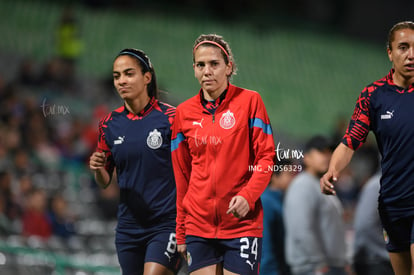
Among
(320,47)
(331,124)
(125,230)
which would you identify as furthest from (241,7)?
(125,230)

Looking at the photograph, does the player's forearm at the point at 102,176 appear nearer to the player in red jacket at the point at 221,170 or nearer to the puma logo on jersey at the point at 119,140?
the puma logo on jersey at the point at 119,140

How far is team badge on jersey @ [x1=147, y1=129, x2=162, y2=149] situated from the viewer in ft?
16.7

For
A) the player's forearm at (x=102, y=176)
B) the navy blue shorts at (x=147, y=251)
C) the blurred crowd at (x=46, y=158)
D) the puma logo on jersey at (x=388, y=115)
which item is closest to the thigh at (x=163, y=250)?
the navy blue shorts at (x=147, y=251)

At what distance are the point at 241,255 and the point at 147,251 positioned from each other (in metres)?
0.86

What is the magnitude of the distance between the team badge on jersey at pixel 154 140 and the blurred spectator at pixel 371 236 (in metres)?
2.33

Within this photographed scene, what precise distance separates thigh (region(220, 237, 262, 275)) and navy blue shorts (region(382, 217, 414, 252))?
0.84m

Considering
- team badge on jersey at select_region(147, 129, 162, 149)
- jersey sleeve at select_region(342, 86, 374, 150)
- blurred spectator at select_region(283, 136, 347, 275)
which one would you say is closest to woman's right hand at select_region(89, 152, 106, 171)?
team badge on jersey at select_region(147, 129, 162, 149)

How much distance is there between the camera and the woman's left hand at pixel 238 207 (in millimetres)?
4312

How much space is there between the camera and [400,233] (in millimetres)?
4477

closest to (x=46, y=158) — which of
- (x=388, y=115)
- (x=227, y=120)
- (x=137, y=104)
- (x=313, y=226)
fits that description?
(x=313, y=226)

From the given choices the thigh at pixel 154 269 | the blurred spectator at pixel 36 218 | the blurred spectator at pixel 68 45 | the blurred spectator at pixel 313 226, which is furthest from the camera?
the blurred spectator at pixel 68 45

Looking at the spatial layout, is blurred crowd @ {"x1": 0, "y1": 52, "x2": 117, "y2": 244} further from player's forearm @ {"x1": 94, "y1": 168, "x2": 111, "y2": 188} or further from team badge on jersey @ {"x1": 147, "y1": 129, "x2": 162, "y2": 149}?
team badge on jersey @ {"x1": 147, "y1": 129, "x2": 162, "y2": 149}

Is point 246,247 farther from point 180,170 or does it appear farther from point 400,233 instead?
point 400,233

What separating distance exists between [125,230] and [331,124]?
5.47 metres
